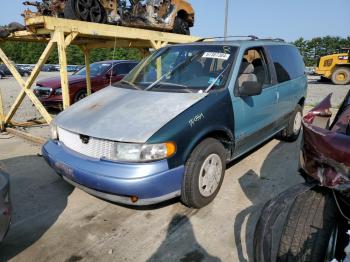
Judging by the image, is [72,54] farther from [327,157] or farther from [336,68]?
[327,157]

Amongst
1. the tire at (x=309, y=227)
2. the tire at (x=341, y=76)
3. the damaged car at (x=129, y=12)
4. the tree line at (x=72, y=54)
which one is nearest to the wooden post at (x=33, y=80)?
the damaged car at (x=129, y=12)

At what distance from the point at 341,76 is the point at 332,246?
19707 millimetres

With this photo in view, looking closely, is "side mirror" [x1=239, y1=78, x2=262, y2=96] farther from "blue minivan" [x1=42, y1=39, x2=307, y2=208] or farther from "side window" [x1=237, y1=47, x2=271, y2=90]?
"side window" [x1=237, y1=47, x2=271, y2=90]

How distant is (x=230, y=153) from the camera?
11.8 feet

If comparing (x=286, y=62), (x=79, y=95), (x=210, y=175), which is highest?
Result: (x=286, y=62)

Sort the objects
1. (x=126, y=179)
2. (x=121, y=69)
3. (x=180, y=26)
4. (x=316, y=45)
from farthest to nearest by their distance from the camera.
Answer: (x=316, y=45), (x=121, y=69), (x=180, y=26), (x=126, y=179)

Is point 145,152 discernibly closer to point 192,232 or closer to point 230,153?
point 192,232

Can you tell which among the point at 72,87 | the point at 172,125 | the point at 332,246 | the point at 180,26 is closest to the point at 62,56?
the point at 172,125

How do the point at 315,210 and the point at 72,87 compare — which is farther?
the point at 72,87

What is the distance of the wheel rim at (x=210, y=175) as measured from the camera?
307 cm

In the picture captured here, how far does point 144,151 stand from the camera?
2.68m

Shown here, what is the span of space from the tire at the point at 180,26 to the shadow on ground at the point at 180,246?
247 inches

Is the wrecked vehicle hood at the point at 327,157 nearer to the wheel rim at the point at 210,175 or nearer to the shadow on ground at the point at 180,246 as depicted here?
the shadow on ground at the point at 180,246

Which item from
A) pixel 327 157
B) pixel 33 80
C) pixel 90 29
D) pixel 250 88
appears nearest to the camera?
pixel 327 157
